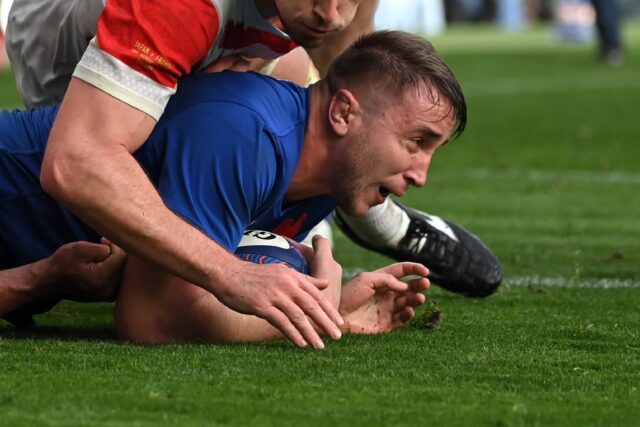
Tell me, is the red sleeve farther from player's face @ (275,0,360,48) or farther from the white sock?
the white sock

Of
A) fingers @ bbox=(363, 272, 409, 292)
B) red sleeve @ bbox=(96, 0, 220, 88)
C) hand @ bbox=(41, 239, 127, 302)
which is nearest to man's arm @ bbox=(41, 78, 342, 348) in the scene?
red sleeve @ bbox=(96, 0, 220, 88)

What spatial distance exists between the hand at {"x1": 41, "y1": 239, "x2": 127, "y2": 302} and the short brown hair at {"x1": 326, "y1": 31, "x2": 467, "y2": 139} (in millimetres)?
738

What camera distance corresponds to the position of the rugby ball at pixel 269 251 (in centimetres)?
404

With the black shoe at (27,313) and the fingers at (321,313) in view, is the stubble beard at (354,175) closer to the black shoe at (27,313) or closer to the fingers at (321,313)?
the fingers at (321,313)

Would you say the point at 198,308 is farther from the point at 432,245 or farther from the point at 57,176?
the point at 432,245

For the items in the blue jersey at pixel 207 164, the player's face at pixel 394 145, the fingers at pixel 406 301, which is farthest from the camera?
the fingers at pixel 406 301

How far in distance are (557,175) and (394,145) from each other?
205 inches

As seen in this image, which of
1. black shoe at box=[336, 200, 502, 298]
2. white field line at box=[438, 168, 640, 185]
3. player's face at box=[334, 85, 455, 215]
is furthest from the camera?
white field line at box=[438, 168, 640, 185]

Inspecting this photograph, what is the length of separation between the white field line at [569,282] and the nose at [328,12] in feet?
5.35

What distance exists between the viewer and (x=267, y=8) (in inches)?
159

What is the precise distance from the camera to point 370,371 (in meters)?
3.47

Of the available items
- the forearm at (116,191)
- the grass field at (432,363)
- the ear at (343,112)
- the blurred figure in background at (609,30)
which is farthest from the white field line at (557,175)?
the blurred figure in background at (609,30)

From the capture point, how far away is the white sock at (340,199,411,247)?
16.9ft

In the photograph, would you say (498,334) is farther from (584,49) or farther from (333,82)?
(584,49)
